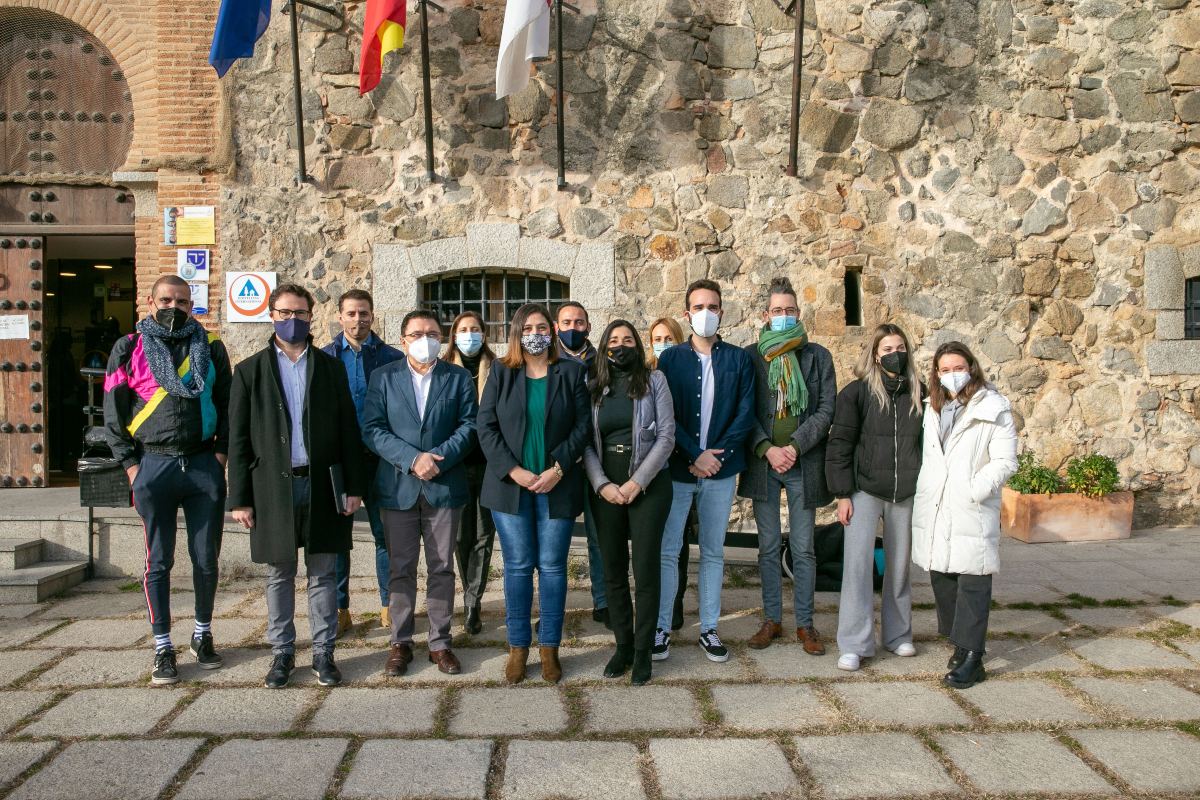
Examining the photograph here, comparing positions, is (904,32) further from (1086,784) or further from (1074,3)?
(1086,784)

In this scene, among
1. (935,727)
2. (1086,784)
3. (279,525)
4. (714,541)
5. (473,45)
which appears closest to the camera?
(1086,784)

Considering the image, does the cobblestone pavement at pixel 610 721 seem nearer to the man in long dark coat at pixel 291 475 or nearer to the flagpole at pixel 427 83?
the man in long dark coat at pixel 291 475

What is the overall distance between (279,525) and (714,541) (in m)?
2.00

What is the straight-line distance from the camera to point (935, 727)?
3.34m

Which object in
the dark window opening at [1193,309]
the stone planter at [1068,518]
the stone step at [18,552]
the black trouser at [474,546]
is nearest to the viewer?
the black trouser at [474,546]

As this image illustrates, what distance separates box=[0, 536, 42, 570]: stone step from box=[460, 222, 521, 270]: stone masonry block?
11.7 ft

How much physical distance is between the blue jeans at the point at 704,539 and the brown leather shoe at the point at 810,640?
424 millimetres

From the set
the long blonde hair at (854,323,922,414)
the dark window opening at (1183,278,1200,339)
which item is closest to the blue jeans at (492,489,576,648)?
the long blonde hair at (854,323,922,414)

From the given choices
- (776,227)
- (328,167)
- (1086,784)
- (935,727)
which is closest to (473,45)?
(328,167)

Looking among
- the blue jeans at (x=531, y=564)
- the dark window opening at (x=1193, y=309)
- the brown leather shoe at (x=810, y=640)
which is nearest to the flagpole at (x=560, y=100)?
the blue jeans at (x=531, y=564)

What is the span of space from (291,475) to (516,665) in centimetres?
129

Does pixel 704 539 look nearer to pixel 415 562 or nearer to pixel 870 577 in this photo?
pixel 870 577

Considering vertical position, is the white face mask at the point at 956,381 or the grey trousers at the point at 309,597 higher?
the white face mask at the point at 956,381

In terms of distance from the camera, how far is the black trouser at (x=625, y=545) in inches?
155
